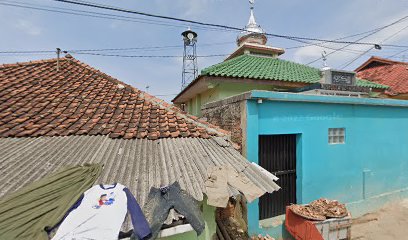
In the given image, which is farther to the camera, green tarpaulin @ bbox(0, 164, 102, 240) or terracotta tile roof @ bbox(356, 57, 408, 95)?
terracotta tile roof @ bbox(356, 57, 408, 95)

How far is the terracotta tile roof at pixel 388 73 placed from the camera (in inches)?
526

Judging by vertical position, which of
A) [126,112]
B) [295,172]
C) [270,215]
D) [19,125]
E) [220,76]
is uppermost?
[220,76]

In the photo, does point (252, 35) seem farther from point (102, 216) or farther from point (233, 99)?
point (102, 216)

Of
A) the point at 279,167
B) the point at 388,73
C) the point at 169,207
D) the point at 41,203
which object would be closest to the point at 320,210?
the point at 279,167

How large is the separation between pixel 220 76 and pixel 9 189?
683cm

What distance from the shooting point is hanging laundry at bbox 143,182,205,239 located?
2449 millimetres

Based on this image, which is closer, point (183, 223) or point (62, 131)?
point (183, 223)

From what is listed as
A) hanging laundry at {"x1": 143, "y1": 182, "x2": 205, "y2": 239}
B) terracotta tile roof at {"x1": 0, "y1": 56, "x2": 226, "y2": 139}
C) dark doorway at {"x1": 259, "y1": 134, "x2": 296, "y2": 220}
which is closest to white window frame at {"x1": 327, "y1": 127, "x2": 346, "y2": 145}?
dark doorway at {"x1": 259, "y1": 134, "x2": 296, "y2": 220}

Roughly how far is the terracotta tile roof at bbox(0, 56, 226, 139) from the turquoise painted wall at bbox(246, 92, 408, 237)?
2.13 m

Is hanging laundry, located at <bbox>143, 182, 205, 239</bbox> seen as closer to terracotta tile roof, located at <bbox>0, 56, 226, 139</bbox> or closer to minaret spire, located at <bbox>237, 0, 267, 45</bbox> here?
terracotta tile roof, located at <bbox>0, 56, 226, 139</bbox>

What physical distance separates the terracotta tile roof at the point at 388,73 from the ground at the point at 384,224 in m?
7.67

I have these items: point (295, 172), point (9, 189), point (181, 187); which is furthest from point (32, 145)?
point (295, 172)

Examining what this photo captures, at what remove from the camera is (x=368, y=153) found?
769cm

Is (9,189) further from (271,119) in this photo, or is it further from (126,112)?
(271,119)
